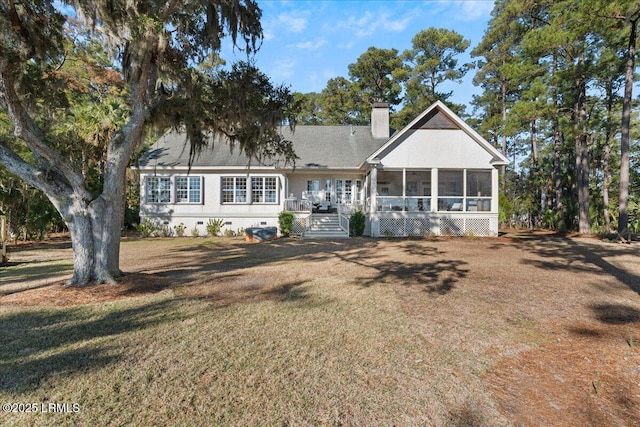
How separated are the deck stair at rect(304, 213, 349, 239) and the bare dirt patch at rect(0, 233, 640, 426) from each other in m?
3.84

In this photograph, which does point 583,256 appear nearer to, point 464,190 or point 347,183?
point 464,190

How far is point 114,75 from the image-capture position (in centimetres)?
2141

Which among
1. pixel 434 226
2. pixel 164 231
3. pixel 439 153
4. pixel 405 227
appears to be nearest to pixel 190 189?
pixel 164 231

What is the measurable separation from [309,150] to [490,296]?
50.9ft

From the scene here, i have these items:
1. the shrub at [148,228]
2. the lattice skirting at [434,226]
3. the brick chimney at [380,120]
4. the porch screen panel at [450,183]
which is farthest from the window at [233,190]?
the porch screen panel at [450,183]

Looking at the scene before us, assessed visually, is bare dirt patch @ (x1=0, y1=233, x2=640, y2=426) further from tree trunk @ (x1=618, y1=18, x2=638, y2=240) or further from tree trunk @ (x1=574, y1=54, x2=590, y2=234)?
tree trunk @ (x1=574, y1=54, x2=590, y2=234)

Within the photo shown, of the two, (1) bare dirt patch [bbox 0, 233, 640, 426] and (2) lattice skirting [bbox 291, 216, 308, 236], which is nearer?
(1) bare dirt patch [bbox 0, 233, 640, 426]

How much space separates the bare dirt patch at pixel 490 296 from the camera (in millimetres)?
2934

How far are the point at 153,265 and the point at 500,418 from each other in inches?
354

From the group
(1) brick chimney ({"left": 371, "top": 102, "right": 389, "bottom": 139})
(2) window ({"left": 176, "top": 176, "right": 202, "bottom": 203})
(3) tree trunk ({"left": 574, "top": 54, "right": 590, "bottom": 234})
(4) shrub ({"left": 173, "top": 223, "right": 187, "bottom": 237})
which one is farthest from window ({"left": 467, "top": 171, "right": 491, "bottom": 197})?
(4) shrub ({"left": 173, "top": 223, "right": 187, "bottom": 237})

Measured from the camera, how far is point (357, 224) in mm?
16453

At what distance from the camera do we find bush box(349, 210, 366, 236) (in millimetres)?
16453

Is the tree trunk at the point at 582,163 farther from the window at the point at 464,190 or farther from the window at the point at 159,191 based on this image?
the window at the point at 159,191

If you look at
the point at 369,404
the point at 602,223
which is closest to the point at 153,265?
the point at 369,404
